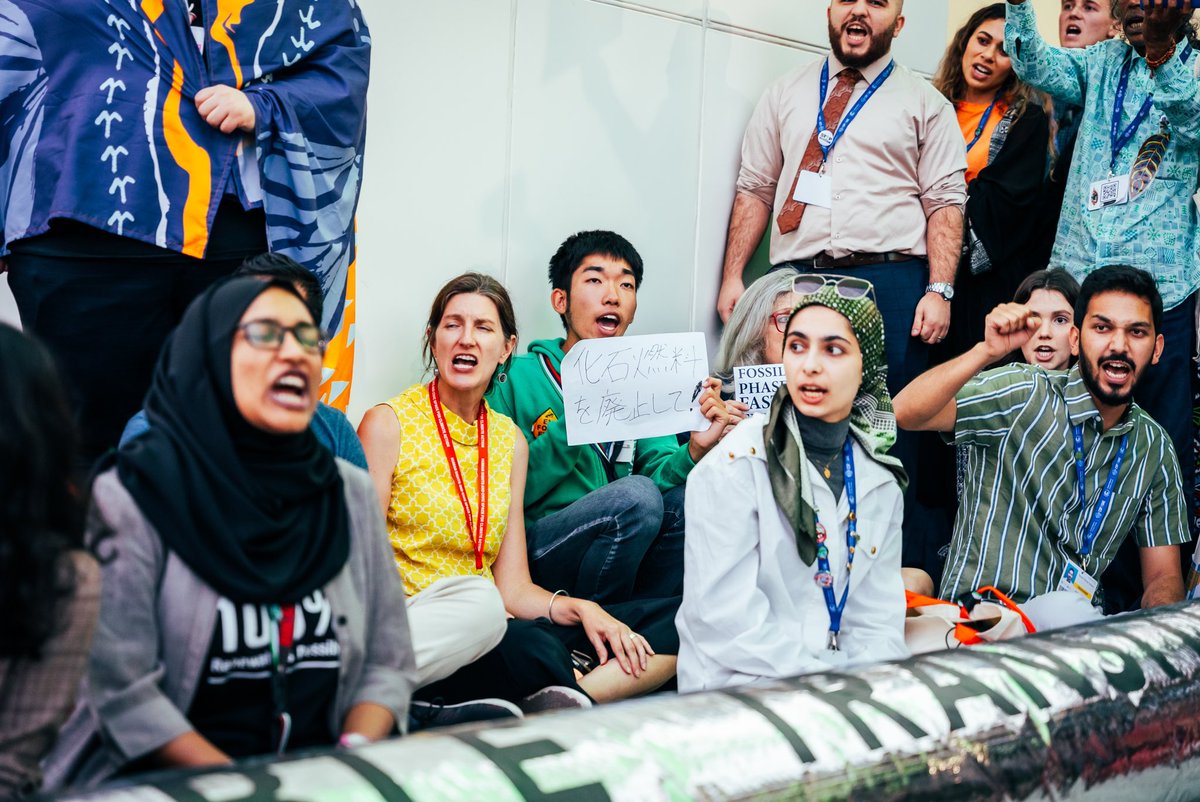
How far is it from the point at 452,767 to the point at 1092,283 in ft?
9.69

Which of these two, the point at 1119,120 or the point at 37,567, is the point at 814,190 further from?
the point at 37,567

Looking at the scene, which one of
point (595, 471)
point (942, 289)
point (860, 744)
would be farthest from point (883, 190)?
point (860, 744)

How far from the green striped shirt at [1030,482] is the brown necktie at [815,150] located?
43.9 inches

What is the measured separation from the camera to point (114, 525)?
1.84 meters

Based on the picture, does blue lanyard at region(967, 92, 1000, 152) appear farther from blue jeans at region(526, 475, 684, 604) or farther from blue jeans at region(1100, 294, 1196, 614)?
blue jeans at region(526, 475, 684, 604)

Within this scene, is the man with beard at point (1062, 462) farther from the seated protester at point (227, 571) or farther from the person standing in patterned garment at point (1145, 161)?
the seated protester at point (227, 571)

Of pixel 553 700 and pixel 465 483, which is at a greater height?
pixel 465 483

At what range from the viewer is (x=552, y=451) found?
3.90 m

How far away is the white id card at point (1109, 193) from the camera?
4.45 meters

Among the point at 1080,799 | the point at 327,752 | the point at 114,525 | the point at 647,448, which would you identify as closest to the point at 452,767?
the point at 327,752

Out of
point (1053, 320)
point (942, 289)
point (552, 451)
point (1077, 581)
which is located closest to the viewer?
point (1077, 581)

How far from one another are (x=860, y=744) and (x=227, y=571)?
0.99 meters

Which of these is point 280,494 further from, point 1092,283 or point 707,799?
point 1092,283

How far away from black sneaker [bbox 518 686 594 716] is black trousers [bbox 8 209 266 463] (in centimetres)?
110
